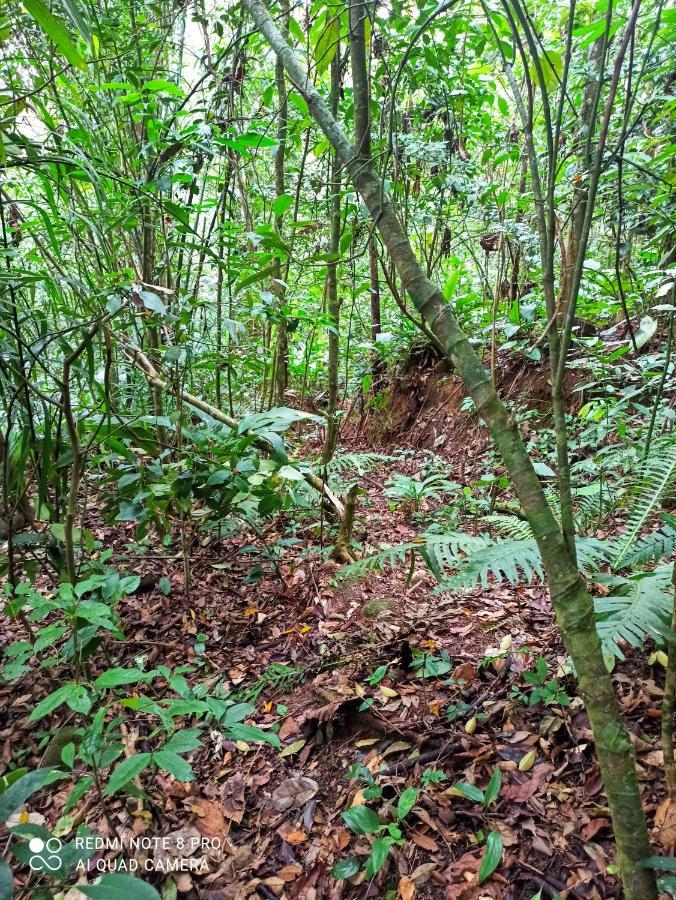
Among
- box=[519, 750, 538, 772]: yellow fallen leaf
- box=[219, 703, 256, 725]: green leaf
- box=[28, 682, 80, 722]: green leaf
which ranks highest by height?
box=[28, 682, 80, 722]: green leaf

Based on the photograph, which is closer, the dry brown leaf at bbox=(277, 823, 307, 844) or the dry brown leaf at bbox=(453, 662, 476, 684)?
the dry brown leaf at bbox=(277, 823, 307, 844)

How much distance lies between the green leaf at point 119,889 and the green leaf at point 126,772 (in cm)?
23

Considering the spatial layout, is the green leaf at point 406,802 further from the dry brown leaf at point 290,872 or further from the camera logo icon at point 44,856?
the camera logo icon at point 44,856

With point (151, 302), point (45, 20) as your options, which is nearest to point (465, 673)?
point (151, 302)

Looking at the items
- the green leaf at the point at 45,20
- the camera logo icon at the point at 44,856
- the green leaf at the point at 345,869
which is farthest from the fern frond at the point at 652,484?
the green leaf at the point at 45,20

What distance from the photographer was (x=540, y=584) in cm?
Result: 227

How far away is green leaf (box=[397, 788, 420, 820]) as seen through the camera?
4.49 ft

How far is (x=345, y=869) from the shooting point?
1304 mm

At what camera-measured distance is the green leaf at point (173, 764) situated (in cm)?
98

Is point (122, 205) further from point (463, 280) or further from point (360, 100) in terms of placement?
point (463, 280)

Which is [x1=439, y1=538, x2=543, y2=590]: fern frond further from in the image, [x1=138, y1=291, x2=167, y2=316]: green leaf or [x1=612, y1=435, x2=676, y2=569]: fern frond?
[x1=138, y1=291, x2=167, y2=316]: green leaf

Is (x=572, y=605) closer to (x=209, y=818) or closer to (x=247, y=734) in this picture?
(x=247, y=734)

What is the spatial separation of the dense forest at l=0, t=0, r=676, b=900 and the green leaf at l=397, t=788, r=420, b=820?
0.13 feet

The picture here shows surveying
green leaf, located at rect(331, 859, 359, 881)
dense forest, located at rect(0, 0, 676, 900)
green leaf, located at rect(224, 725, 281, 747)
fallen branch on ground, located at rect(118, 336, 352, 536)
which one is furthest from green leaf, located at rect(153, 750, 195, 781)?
fallen branch on ground, located at rect(118, 336, 352, 536)
